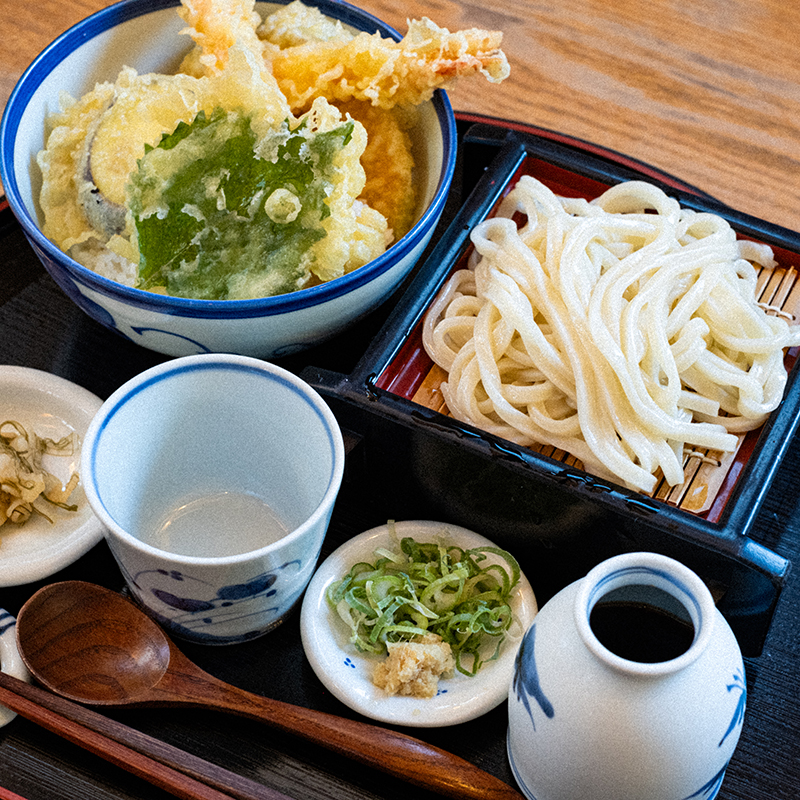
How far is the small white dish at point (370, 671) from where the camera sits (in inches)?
44.2

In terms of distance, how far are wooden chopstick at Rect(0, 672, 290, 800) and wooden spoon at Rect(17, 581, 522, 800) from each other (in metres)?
0.04

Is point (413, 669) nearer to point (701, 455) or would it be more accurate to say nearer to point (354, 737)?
point (354, 737)

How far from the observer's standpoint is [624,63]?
2090mm

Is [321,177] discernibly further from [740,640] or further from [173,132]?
[740,640]

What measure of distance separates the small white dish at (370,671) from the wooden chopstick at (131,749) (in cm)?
15

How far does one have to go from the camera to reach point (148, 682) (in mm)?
1145

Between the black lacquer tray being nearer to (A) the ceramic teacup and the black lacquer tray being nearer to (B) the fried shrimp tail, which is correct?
(A) the ceramic teacup

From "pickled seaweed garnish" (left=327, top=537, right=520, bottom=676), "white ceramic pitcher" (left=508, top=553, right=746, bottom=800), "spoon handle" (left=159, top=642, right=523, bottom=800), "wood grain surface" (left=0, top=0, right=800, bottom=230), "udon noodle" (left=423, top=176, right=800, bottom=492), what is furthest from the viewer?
"wood grain surface" (left=0, top=0, right=800, bottom=230)

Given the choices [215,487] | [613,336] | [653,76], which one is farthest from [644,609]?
[653,76]

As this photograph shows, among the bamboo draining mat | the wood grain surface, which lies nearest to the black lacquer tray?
the bamboo draining mat

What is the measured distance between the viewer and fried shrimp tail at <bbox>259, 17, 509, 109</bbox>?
4.53 feet

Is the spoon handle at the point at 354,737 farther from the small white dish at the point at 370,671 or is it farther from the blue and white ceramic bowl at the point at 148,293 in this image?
the blue and white ceramic bowl at the point at 148,293

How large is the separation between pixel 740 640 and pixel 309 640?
0.53 m

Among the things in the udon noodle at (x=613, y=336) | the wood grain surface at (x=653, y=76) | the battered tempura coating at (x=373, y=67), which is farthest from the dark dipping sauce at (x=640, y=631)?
the wood grain surface at (x=653, y=76)
